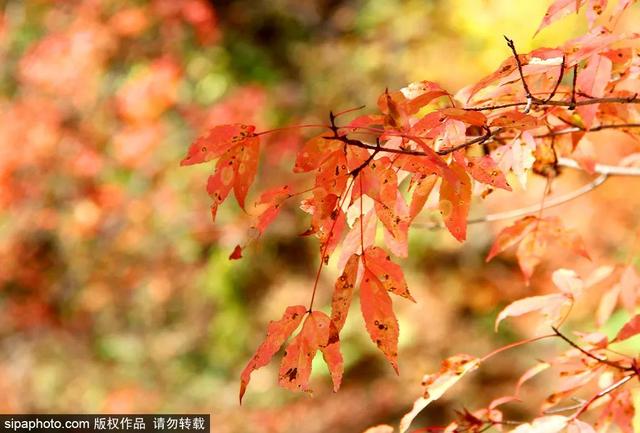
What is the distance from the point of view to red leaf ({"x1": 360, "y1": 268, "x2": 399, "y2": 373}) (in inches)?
30.9

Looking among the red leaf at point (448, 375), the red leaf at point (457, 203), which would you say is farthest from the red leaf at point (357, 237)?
the red leaf at point (448, 375)

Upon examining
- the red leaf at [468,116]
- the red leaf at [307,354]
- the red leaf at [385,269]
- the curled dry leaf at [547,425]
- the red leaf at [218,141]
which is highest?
the red leaf at [218,141]

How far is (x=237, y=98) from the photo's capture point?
469cm

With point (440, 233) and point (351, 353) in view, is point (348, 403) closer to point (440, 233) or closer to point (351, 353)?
point (351, 353)

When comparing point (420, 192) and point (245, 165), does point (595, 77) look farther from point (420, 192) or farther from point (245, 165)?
point (245, 165)

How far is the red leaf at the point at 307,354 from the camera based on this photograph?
0.81m

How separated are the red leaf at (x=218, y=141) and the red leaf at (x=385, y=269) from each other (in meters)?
0.18

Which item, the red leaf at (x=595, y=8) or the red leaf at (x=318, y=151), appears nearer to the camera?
the red leaf at (x=318, y=151)

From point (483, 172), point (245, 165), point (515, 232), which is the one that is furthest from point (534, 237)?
point (245, 165)

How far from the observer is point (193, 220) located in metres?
4.36

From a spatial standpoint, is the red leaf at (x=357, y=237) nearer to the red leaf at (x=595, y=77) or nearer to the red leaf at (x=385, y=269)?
the red leaf at (x=385, y=269)

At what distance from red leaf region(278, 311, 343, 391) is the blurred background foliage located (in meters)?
2.68

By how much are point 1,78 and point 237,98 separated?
184 centimetres

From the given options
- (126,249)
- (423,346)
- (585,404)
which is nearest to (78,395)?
(126,249)
